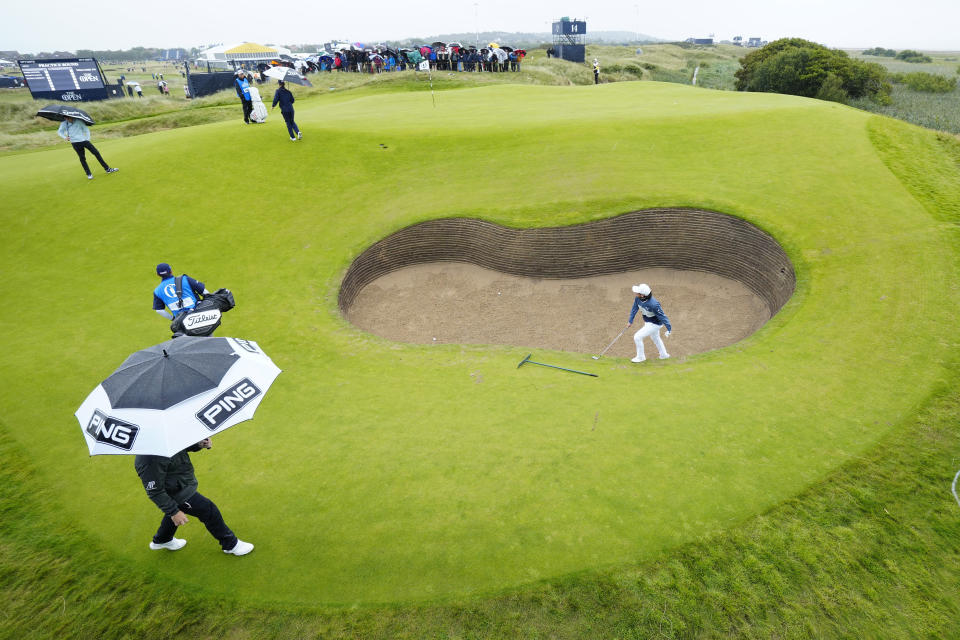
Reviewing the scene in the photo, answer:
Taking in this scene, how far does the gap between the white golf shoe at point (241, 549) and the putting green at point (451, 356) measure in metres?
0.13

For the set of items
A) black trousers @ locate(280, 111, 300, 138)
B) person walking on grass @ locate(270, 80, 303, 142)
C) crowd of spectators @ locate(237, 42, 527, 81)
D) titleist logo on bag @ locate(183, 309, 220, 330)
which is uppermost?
crowd of spectators @ locate(237, 42, 527, 81)

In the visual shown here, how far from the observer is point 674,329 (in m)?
14.5

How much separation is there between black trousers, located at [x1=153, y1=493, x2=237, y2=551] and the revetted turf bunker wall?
32.6 ft

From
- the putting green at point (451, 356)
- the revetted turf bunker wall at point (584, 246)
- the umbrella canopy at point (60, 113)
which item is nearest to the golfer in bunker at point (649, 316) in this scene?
the putting green at point (451, 356)

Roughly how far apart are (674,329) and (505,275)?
243 inches

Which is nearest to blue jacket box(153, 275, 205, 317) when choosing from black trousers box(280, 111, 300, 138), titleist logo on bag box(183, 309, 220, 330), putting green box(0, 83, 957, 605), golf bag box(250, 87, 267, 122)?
titleist logo on bag box(183, 309, 220, 330)

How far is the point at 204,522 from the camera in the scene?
6.21 meters

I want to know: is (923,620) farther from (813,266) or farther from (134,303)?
(134,303)

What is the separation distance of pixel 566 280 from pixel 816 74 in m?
50.7

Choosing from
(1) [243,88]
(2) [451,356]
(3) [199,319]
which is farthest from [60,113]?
(2) [451,356]

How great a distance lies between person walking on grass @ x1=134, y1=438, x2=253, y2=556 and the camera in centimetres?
558

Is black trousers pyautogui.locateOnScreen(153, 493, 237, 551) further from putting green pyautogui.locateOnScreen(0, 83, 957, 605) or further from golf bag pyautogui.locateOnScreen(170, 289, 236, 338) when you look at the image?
golf bag pyautogui.locateOnScreen(170, 289, 236, 338)

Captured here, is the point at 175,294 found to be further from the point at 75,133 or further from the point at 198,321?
the point at 75,133

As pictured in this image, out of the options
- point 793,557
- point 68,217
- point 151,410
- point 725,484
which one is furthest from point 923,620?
point 68,217
